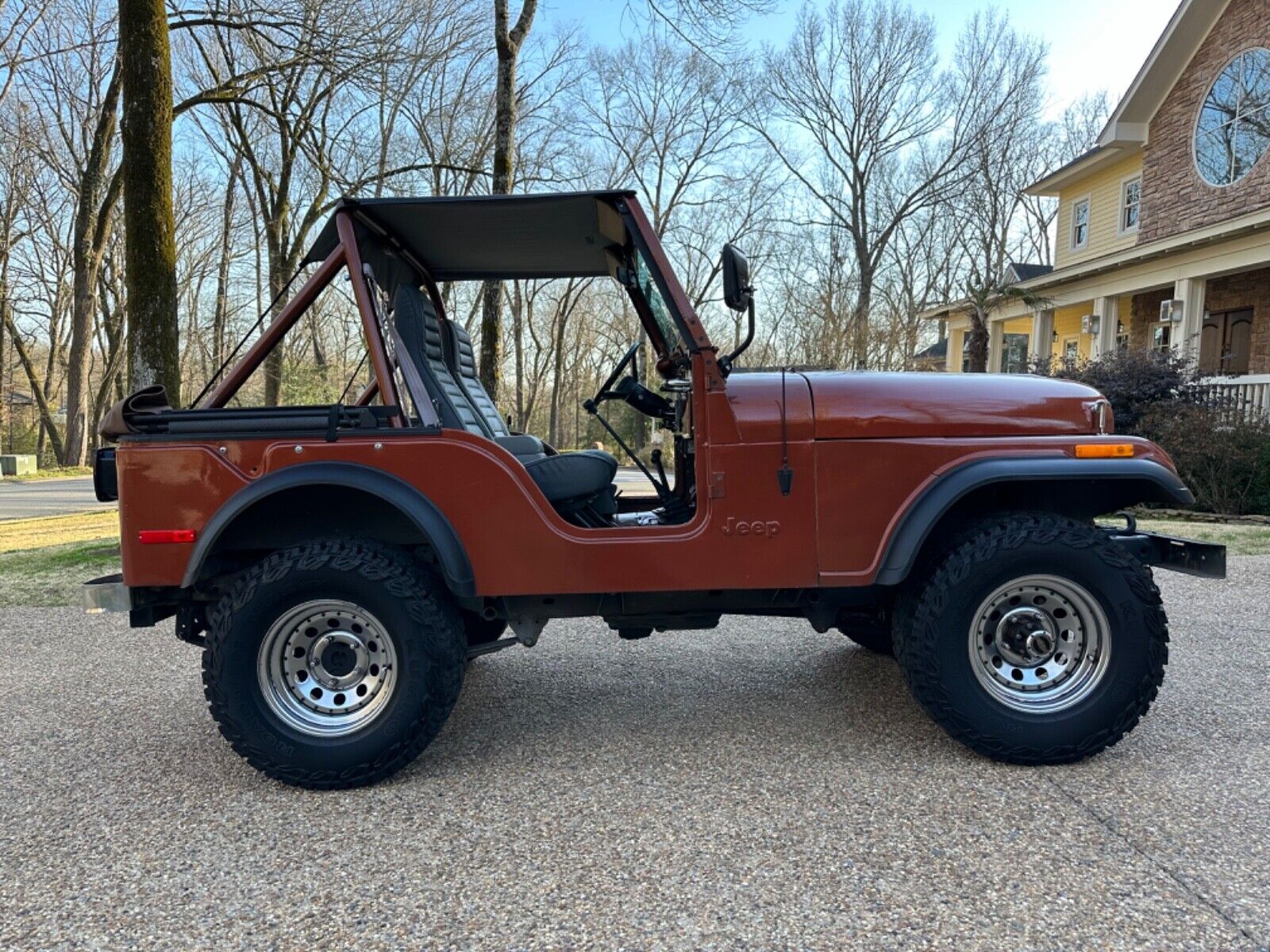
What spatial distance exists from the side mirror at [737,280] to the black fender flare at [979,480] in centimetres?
94

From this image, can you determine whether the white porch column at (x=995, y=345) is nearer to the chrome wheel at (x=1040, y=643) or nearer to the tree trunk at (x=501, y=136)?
the tree trunk at (x=501, y=136)

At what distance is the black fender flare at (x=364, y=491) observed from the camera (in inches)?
106

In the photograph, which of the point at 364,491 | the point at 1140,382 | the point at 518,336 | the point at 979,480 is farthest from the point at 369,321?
the point at 518,336

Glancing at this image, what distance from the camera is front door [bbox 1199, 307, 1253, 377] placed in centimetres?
1376

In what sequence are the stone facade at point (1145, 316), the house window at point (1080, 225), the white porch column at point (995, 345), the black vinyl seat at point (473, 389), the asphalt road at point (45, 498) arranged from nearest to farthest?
the black vinyl seat at point (473, 389)
the asphalt road at point (45, 498)
the stone facade at point (1145, 316)
the house window at point (1080, 225)
the white porch column at point (995, 345)

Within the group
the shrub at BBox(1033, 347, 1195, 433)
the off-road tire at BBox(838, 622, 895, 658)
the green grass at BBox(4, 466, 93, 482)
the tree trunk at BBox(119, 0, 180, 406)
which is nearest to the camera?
the off-road tire at BBox(838, 622, 895, 658)

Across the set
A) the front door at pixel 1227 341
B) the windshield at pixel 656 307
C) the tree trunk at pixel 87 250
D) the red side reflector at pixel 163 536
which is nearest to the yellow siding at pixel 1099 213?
the front door at pixel 1227 341

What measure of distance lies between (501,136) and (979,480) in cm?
700

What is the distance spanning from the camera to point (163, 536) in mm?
2773

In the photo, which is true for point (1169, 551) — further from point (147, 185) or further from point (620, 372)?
point (147, 185)

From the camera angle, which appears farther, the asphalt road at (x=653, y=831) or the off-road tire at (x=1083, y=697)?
the off-road tire at (x=1083, y=697)

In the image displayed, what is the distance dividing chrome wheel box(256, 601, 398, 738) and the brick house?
39.8 ft

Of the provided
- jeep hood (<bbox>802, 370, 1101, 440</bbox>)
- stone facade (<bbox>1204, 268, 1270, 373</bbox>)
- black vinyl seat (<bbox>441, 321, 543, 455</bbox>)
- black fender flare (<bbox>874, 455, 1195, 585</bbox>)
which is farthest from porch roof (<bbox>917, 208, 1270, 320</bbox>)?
black vinyl seat (<bbox>441, 321, 543, 455</bbox>)

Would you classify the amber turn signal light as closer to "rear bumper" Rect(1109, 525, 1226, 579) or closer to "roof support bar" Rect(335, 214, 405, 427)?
"rear bumper" Rect(1109, 525, 1226, 579)
